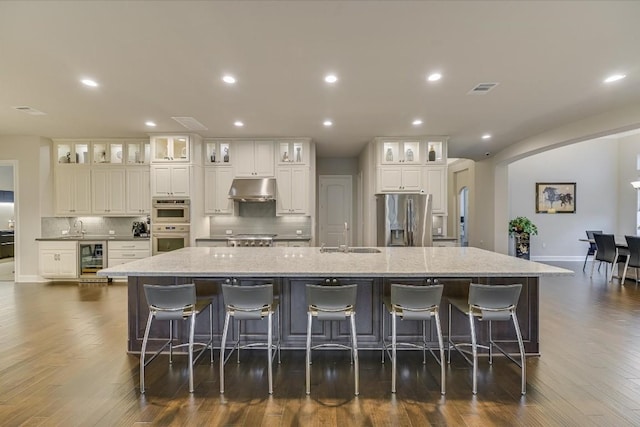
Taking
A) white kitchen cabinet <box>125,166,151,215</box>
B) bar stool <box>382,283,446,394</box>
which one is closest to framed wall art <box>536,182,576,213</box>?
bar stool <box>382,283,446,394</box>

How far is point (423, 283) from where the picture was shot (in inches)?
119

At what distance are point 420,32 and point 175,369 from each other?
3.48 meters

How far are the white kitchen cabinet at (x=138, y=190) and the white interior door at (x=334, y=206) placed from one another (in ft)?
13.0

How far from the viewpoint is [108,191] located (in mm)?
6406

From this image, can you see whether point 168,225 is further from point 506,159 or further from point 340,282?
point 506,159

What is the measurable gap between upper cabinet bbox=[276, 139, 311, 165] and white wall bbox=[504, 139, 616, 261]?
21.4 feet

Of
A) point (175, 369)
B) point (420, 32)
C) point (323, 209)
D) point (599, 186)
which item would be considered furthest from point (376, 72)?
point (599, 186)

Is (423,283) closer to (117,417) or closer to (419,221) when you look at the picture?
(117,417)

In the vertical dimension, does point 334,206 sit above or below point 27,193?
below

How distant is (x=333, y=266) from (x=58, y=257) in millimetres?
6123

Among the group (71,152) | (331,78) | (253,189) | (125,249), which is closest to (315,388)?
(331,78)

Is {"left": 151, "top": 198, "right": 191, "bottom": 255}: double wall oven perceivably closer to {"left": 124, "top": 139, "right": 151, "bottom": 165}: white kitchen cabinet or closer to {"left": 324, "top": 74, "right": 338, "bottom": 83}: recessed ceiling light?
{"left": 124, "top": 139, "right": 151, "bottom": 165}: white kitchen cabinet

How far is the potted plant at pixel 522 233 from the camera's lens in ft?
28.2

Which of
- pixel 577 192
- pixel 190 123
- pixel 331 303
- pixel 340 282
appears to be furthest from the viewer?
pixel 577 192
